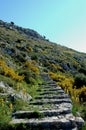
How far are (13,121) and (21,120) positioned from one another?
253 mm

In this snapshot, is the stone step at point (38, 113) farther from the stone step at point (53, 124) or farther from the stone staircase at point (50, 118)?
the stone step at point (53, 124)

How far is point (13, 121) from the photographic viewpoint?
29.0 ft

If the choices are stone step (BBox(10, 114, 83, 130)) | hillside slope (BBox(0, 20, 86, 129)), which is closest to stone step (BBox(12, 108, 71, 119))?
hillside slope (BBox(0, 20, 86, 129))

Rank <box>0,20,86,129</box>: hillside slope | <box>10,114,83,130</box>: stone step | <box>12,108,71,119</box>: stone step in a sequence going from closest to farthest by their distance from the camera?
<box>10,114,83,130</box>: stone step → <box>12,108,71,119</box>: stone step → <box>0,20,86,129</box>: hillside slope

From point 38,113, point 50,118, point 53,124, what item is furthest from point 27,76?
point 53,124

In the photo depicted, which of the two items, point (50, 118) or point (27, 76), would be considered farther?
point (27, 76)

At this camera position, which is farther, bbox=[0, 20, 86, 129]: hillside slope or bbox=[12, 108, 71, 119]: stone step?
bbox=[0, 20, 86, 129]: hillside slope

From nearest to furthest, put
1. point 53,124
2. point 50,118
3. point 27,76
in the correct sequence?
point 53,124
point 50,118
point 27,76

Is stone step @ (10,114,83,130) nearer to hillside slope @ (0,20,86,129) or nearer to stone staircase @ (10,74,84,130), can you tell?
stone staircase @ (10,74,84,130)

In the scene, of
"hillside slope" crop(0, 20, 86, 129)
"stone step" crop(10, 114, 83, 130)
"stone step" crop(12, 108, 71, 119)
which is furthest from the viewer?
"hillside slope" crop(0, 20, 86, 129)

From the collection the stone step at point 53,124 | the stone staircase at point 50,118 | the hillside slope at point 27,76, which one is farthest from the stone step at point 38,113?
the stone step at point 53,124

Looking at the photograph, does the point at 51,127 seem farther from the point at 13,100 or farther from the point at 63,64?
the point at 63,64

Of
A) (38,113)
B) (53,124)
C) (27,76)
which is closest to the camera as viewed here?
(53,124)

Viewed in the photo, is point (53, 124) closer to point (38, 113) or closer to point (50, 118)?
point (50, 118)
